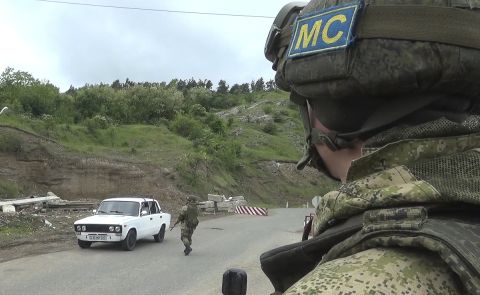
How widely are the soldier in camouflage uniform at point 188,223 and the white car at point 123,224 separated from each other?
1.71 meters

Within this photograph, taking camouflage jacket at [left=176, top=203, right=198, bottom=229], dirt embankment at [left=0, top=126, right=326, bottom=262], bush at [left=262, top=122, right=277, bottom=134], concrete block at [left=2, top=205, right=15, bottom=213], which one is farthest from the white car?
bush at [left=262, top=122, right=277, bottom=134]

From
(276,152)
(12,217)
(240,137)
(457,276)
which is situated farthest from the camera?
(240,137)

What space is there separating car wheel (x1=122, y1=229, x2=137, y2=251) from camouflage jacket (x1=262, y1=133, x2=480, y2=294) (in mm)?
16829

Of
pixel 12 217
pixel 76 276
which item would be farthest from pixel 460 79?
pixel 12 217

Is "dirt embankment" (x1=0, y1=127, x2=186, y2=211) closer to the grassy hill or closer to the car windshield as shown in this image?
the grassy hill

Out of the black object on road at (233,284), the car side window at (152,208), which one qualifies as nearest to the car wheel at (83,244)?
the car side window at (152,208)

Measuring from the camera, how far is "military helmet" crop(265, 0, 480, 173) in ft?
4.25

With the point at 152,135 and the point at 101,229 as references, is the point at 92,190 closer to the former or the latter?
the point at 152,135

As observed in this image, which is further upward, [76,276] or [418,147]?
[418,147]

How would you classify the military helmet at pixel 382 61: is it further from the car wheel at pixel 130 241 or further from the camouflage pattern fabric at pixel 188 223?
the car wheel at pixel 130 241

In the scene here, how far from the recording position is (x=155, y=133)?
59156 millimetres

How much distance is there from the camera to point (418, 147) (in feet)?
4.19

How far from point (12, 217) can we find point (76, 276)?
12.5 m

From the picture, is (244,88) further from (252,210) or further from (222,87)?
(252,210)
